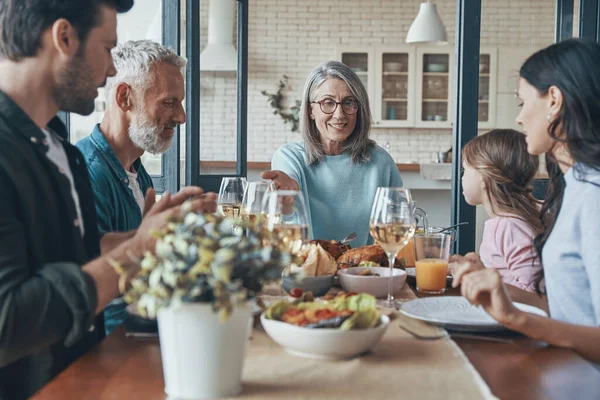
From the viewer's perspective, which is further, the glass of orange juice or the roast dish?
the roast dish

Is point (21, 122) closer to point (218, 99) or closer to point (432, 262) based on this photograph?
point (432, 262)

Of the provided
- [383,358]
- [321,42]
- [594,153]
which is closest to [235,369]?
[383,358]

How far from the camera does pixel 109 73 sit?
1.40 m

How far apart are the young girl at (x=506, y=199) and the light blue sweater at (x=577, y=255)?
2.25 ft

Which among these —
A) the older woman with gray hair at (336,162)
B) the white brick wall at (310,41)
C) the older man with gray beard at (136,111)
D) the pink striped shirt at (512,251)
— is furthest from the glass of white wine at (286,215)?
the white brick wall at (310,41)

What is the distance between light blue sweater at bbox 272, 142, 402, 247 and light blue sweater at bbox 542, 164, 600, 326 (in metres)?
1.29

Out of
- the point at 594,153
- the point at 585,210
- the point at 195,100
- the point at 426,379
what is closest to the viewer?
the point at 426,379

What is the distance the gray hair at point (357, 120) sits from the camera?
8.66ft

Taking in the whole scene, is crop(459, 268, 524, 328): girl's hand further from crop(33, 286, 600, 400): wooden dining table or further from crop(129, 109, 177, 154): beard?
crop(129, 109, 177, 154): beard

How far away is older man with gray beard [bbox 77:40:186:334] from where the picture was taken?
2.01 m

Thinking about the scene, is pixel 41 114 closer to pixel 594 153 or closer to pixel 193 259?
pixel 193 259

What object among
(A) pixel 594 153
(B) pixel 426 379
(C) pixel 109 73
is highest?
(C) pixel 109 73

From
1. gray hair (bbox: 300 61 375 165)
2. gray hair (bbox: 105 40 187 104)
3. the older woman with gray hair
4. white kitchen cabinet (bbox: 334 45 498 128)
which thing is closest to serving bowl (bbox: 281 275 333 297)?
gray hair (bbox: 105 40 187 104)

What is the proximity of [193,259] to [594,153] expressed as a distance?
948 millimetres
